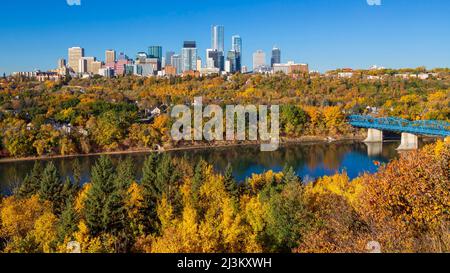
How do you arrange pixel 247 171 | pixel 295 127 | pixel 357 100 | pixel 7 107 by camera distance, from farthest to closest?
pixel 357 100
pixel 295 127
pixel 7 107
pixel 247 171

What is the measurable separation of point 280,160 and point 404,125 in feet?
20.5

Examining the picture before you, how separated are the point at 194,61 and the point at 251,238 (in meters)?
33.2

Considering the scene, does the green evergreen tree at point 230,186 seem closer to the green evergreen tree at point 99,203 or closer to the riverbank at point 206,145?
the green evergreen tree at point 99,203

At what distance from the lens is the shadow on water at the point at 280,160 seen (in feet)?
34.5

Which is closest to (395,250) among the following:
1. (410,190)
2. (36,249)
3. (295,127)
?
(410,190)

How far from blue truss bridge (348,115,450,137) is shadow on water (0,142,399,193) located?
0.63m

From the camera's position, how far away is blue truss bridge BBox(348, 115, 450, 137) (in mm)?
14195

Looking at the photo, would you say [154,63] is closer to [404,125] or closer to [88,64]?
[88,64]

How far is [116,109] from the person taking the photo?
1664 cm

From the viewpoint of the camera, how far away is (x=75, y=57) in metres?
31.6

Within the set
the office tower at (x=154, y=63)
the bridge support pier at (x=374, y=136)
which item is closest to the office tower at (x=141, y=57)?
the office tower at (x=154, y=63)
